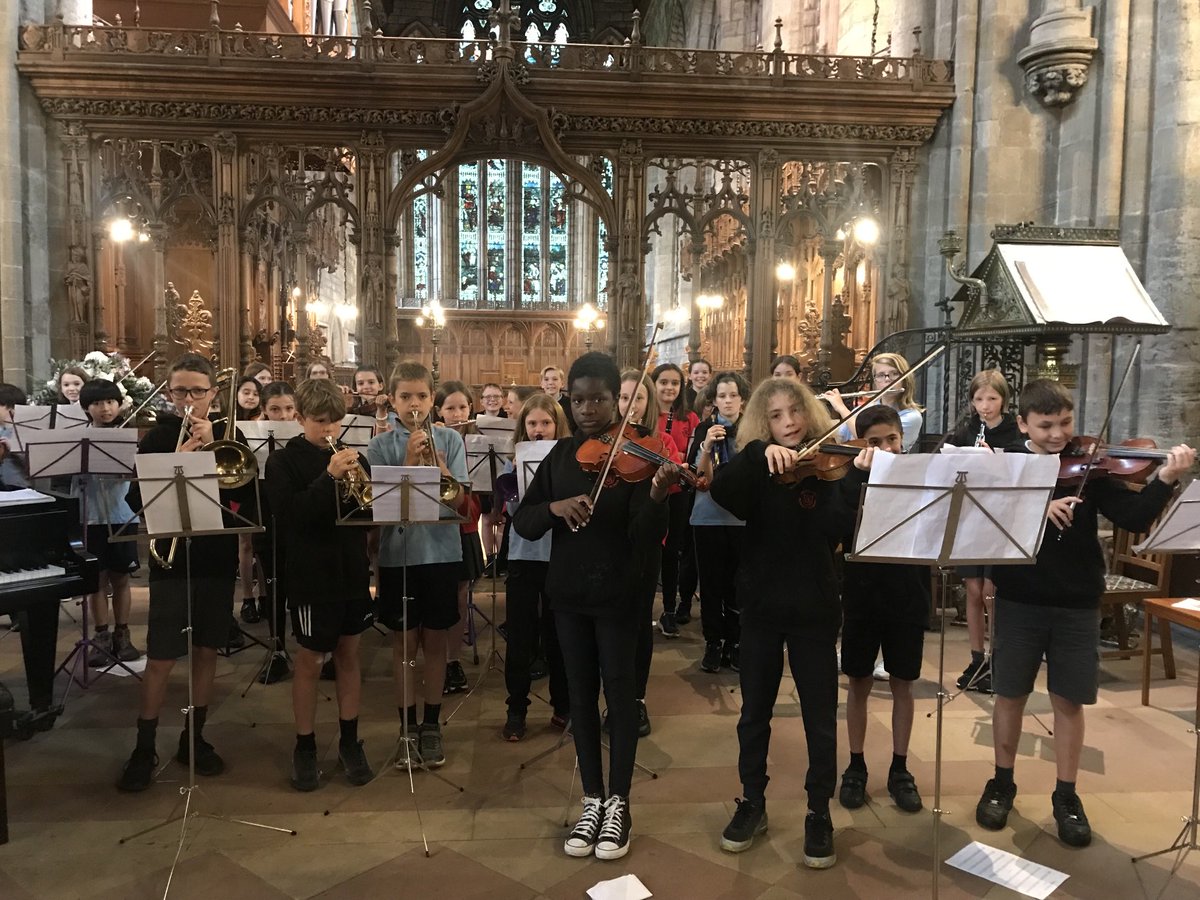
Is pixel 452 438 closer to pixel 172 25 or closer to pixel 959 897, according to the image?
pixel 959 897

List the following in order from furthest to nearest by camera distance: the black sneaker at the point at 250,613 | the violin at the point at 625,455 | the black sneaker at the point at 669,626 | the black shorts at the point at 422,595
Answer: the black sneaker at the point at 250,613 → the black sneaker at the point at 669,626 → the black shorts at the point at 422,595 → the violin at the point at 625,455

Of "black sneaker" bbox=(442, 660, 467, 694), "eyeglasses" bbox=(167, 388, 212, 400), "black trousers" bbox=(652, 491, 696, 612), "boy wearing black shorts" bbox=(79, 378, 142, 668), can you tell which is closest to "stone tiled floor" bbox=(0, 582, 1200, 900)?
"black sneaker" bbox=(442, 660, 467, 694)

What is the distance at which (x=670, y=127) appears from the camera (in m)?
9.59

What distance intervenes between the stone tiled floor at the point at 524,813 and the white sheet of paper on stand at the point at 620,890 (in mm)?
58

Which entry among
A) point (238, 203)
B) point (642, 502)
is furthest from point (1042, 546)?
point (238, 203)

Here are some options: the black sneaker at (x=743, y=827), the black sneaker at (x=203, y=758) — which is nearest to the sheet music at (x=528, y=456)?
the black sneaker at (x=743, y=827)

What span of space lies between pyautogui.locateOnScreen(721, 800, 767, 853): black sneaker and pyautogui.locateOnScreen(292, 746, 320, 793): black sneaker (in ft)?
5.77

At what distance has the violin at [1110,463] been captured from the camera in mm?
3260

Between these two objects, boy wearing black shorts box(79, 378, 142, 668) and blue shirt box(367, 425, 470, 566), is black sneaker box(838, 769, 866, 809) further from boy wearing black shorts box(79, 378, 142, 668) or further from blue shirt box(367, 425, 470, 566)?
boy wearing black shorts box(79, 378, 142, 668)

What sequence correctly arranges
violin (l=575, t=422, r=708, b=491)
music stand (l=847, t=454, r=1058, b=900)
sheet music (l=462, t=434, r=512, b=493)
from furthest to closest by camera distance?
sheet music (l=462, t=434, r=512, b=493), violin (l=575, t=422, r=708, b=491), music stand (l=847, t=454, r=1058, b=900)

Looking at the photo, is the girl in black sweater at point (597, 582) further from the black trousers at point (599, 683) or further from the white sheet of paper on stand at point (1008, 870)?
the white sheet of paper on stand at point (1008, 870)

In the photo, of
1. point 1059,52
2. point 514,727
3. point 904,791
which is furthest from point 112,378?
point 1059,52

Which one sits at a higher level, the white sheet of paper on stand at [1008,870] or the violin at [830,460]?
the violin at [830,460]

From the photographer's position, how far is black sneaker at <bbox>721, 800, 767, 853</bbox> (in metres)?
3.23
